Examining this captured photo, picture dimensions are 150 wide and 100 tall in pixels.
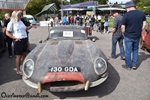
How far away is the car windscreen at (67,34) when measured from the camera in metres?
5.43

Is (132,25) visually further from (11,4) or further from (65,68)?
(11,4)

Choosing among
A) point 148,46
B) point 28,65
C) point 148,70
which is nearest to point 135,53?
point 148,70

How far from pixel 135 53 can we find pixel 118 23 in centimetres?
135

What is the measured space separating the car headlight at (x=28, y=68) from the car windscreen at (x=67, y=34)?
1.72 m

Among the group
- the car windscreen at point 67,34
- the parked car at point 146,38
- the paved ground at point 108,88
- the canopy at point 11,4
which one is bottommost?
the paved ground at point 108,88

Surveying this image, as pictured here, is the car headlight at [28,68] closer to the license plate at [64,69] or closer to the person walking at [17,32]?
the license plate at [64,69]

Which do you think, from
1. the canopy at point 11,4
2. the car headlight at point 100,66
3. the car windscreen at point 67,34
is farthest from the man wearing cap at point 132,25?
the canopy at point 11,4

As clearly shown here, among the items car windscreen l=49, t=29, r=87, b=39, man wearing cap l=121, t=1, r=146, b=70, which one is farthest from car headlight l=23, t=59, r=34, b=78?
man wearing cap l=121, t=1, r=146, b=70

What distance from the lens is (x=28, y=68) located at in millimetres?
3781

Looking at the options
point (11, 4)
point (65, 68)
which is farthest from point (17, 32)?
point (11, 4)

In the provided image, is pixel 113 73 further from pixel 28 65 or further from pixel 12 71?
pixel 12 71

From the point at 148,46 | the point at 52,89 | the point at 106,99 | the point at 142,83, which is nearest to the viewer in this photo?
the point at 52,89

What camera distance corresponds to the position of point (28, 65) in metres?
3.83

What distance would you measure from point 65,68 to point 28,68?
81 cm
